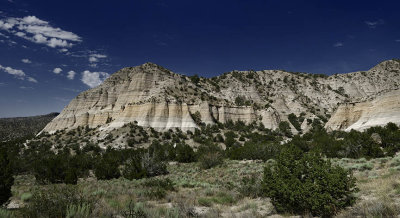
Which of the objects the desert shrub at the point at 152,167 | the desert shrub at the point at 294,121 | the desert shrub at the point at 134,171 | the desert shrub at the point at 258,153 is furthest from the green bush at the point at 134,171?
the desert shrub at the point at 294,121

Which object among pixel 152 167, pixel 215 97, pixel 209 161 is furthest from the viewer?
pixel 215 97

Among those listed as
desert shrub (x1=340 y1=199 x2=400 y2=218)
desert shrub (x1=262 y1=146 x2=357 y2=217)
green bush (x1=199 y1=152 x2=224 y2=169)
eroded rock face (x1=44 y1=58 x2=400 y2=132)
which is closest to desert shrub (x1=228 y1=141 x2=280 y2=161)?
green bush (x1=199 y1=152 x2=224 y2=169)

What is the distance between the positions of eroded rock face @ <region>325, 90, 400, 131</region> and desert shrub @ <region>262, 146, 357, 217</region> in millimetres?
33072

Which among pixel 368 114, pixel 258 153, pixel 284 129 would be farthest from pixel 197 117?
pixel 368 114

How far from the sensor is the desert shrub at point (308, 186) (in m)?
6.08

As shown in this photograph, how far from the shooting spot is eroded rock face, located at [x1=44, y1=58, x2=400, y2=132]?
2048 inches

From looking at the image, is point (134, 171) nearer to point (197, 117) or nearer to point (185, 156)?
point (185, 156)

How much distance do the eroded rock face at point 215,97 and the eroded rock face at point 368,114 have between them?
387 mm

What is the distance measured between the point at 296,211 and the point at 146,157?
54.4 ft

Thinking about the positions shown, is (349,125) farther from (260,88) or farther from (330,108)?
(260,88)

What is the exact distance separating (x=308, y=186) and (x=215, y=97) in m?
60.7

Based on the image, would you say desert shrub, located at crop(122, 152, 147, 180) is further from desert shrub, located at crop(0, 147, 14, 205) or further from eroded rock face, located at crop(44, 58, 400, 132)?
eroded rock face, located at crop(44, 58, 400, 132)

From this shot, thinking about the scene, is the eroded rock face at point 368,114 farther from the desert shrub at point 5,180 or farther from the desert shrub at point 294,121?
the desert shrub at point 5,180

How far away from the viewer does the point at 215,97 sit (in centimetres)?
6669
